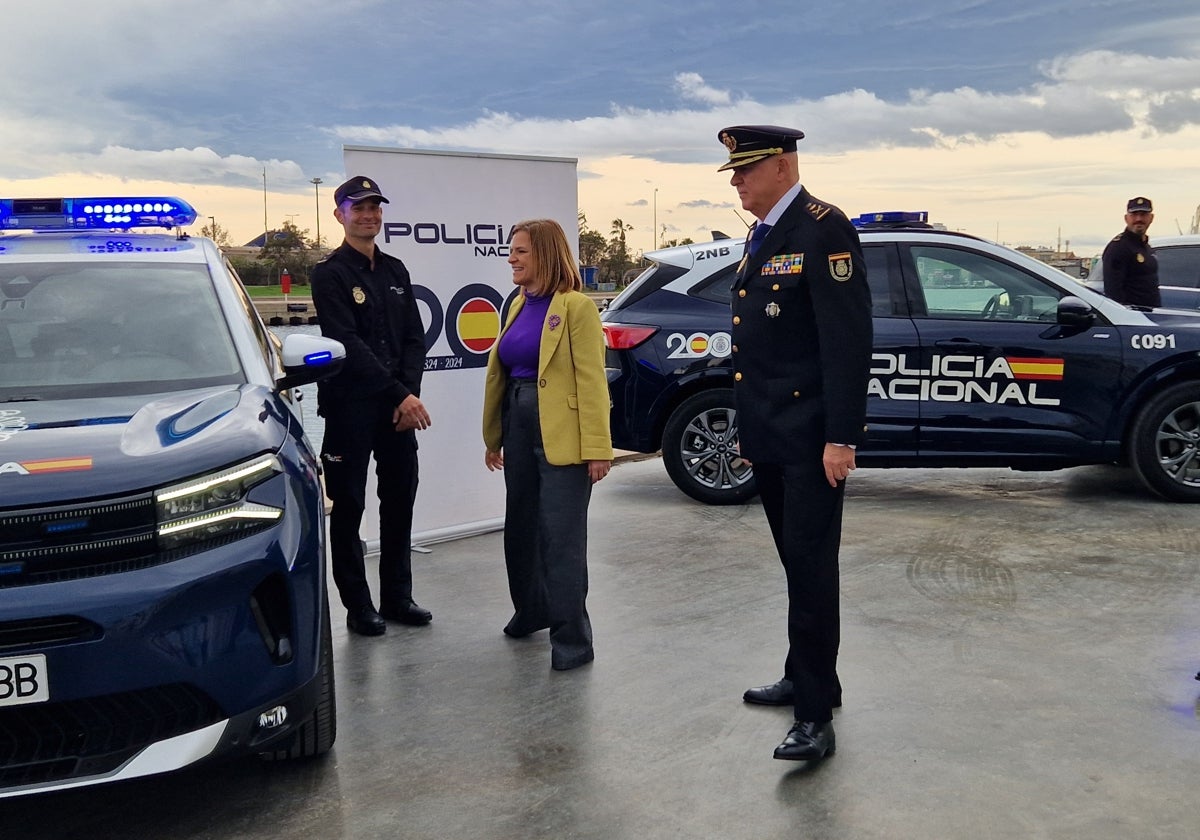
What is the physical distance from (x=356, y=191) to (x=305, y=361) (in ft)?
4.56

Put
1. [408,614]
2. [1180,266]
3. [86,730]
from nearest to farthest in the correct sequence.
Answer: [86,730] → [408,614] → [1180,266]

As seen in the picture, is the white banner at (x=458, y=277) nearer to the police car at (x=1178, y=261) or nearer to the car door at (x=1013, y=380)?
the car door at (x=1013, y=380)

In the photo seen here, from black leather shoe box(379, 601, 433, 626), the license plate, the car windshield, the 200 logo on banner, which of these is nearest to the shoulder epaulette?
the car windshield

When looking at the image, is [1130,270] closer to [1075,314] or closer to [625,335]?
[1075,314]

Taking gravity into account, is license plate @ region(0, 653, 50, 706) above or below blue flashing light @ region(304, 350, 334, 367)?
below

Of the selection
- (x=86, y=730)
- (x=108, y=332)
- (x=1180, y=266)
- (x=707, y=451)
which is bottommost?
(x=86, y=730)

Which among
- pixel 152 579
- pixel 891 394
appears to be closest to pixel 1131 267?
pixel 891 394

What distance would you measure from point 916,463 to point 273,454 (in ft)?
16.6

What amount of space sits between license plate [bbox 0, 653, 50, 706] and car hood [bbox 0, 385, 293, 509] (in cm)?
37

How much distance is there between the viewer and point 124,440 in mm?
3080

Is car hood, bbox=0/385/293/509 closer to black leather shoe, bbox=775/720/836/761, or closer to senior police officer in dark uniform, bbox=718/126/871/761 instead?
senior police officer in dark uniform, bbox=718/126/871/761

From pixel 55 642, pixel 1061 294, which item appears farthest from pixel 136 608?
pixel 1061 294

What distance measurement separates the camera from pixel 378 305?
504cm

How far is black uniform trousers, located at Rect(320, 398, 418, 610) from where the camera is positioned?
16.1 ft
